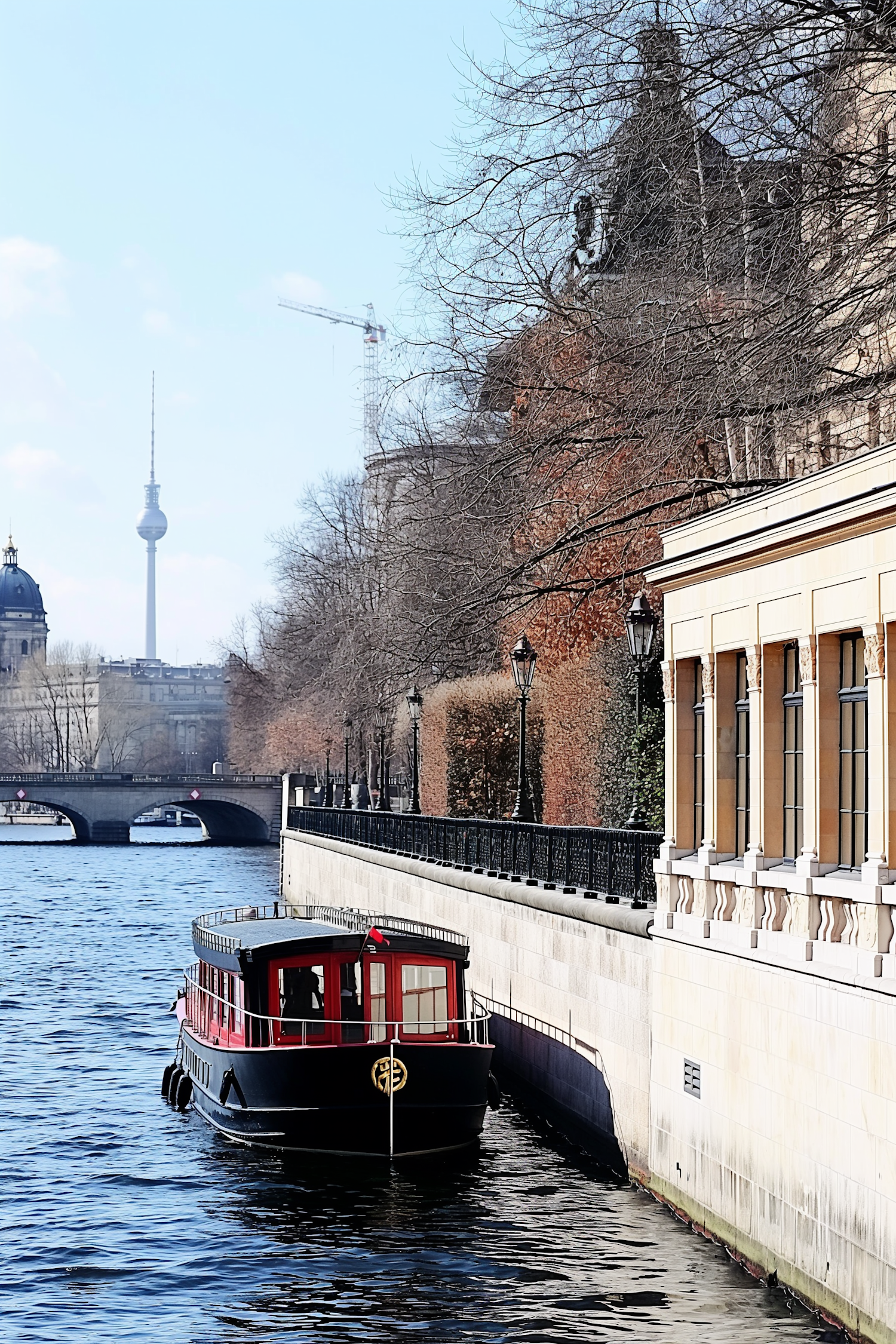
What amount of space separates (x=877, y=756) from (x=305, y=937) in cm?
1010

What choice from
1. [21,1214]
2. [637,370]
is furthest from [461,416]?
[21,1214]

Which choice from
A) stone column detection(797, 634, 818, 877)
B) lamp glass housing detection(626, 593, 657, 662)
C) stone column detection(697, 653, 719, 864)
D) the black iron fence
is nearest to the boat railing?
the black iron fence

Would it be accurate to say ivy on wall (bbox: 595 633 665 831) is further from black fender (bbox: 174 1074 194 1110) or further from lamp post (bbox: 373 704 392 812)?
lamp post (bbox: 373 704 392 812)

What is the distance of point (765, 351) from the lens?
63.8ft

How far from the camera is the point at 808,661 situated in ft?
51.3

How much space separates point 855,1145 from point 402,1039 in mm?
9161

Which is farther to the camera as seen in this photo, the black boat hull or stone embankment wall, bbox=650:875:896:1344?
the black boat hull

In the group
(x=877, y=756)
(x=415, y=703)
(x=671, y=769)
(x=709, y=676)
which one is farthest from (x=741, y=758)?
(x=415, y=703)

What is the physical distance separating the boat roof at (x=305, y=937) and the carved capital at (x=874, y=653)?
961 centimetres

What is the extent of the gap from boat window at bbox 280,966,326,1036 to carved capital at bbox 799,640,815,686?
8.73m

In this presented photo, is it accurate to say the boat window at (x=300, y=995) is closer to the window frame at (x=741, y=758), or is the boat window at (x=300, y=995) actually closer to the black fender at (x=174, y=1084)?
the black fender at (x=174, y=1084)

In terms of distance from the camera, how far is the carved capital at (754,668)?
1695cm

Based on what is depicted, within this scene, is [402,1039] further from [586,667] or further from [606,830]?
[586,667]

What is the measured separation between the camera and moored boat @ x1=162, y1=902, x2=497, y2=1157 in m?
21.5
